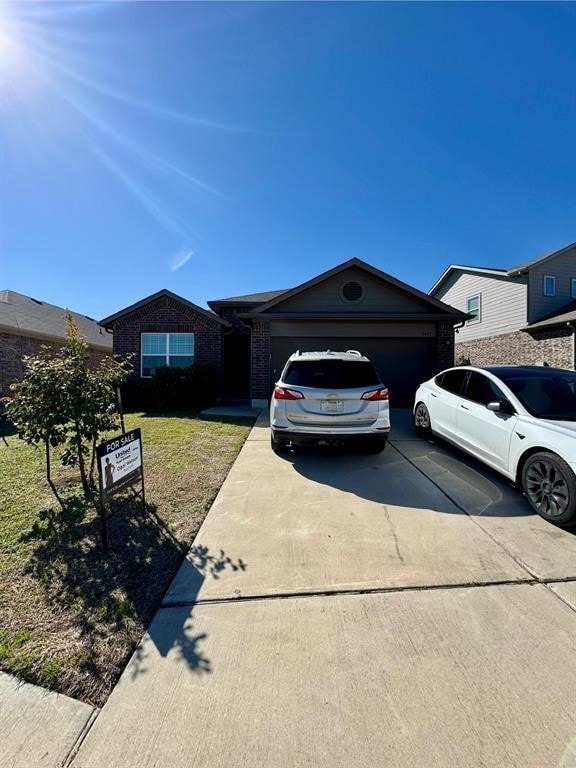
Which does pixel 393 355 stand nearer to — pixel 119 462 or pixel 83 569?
pixel 119 462

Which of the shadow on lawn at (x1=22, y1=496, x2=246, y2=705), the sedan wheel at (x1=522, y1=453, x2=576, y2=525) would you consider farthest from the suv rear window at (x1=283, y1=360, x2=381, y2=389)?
Result: the shadow on lawn at (x1=22, y1=496, x2=246, y2=705)

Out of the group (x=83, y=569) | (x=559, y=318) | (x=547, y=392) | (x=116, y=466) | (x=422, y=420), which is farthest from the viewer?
(x=559, y=318)

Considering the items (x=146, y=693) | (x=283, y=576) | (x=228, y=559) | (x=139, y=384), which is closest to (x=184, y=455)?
(x=228, y=559)

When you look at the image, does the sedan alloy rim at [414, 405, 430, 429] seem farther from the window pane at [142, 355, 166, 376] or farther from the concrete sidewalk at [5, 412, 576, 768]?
the window pane at [142, 355, 166, 376]

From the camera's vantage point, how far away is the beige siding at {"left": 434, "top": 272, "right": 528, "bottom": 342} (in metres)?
17.4

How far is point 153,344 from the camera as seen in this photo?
13.4 meters

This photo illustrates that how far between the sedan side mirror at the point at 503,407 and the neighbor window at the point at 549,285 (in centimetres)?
1649

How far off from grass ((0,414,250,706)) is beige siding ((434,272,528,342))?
18.0 m

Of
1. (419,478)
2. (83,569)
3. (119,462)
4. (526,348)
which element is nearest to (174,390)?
(119,462)

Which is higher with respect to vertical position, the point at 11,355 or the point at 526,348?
the point at 526,348

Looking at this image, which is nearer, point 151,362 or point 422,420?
point 422,420

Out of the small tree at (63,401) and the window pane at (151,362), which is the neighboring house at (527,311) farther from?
the small tree at (63,401)

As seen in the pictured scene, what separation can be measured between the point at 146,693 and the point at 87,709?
0.27 metres

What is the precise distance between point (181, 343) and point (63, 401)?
1007 centimetres
